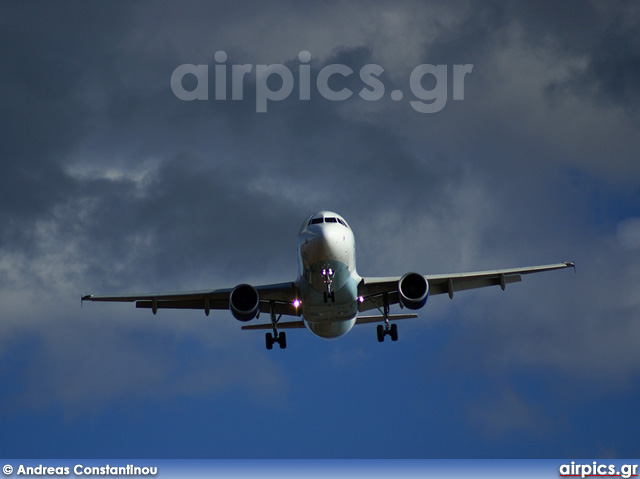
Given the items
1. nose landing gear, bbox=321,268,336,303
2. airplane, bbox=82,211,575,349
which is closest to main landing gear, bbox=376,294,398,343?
airplane, bbox=82,211,575,349

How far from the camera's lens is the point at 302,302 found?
115 ft

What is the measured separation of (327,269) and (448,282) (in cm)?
898

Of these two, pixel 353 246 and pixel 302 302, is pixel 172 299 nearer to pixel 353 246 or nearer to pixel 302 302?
pixel 302 302

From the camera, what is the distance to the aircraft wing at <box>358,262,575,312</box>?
37.2m

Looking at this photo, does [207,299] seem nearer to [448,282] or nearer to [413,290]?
[413,290]

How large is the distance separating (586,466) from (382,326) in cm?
1199

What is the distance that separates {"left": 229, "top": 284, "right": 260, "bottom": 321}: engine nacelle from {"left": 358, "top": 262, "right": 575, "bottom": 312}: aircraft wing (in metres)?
4.98

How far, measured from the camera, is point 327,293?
32.9 meters

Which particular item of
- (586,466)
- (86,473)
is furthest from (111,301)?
(586,466)

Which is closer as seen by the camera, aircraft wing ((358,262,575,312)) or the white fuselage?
the white fuselage

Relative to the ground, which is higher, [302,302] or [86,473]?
[302,302]

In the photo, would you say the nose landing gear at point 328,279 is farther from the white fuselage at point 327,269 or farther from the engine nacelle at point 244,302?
the engine nacelle at point 244,302

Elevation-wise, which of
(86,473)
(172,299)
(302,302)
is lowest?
(86,473)

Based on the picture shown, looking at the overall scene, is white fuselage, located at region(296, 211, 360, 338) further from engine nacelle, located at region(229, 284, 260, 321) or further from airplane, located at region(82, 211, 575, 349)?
engine nacelle, located at region(229, 284, 260, 321)
